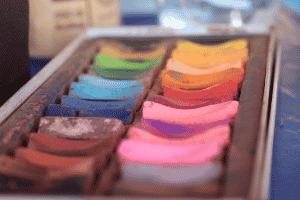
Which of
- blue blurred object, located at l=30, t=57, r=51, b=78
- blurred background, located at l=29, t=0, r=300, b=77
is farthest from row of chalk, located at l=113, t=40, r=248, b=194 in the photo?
blue blurred object, located at l=30, t=57, r=51, b=78

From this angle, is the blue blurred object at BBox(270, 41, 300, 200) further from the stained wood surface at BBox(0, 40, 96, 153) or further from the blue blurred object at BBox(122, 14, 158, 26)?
the blue blurred object at BBox(122, 14, 158, 26)

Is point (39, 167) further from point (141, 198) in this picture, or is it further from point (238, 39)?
point (238, 39)

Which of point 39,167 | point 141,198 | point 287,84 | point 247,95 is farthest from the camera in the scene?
point 287,84

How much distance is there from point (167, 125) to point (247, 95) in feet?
1.20

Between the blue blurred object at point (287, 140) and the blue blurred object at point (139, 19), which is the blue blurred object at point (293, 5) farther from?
the blue blurred object at point (287, 140)

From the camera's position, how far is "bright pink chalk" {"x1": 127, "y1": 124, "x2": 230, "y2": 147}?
921 mm

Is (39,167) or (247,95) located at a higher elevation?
(247,95)

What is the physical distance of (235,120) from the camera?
1.03 metres

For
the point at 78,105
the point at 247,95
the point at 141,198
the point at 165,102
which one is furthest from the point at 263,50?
the point at 141,198

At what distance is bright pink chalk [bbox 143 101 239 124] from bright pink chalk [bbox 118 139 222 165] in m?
0.19

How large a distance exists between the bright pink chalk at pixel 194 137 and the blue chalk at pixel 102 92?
31 cm

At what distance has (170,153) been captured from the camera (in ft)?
2.79

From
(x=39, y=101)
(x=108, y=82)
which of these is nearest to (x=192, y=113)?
(x=108, y=82)

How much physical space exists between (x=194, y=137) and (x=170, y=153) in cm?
13
